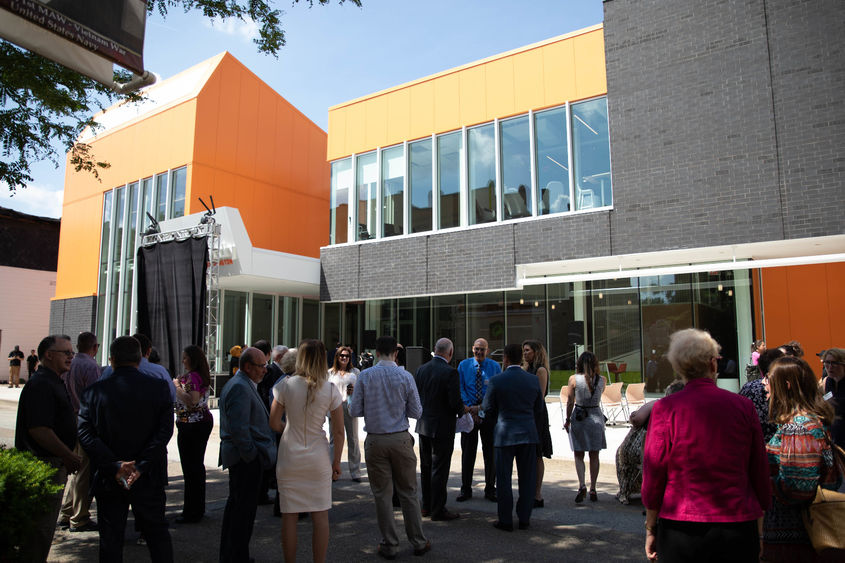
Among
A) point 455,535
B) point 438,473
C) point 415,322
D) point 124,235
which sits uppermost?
point 124,235

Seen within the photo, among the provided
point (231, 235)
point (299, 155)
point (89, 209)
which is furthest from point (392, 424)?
point (89, 209)

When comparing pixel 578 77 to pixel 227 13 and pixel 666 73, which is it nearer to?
pixel 666 73

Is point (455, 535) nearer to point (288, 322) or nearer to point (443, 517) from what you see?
point (443, 517)

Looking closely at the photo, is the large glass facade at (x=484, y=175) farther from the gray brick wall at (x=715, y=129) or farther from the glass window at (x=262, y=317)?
the glass window at (x=262, y=317)

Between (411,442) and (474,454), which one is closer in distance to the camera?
(411,442)

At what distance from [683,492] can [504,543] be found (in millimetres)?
2887

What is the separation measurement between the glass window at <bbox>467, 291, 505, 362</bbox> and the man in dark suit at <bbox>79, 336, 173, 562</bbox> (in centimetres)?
1422

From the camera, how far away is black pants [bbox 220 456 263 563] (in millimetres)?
4504

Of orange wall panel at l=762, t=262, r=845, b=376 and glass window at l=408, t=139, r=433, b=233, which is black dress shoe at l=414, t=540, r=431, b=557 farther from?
glass window at l=408, t=139, r=433, b=233

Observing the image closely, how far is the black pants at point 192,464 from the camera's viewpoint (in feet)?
19.7

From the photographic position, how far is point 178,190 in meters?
21.9

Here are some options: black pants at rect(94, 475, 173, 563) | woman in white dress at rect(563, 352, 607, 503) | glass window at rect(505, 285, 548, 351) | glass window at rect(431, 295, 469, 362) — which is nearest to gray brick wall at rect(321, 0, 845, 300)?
glass window at rect(505, 285, 548, 351)

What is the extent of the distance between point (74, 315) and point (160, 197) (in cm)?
738

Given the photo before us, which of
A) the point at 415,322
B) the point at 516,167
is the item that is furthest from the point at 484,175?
the point at 415,322
